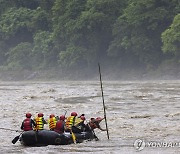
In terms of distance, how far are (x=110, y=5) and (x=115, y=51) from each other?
6.06 m

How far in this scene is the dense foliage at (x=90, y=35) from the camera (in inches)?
3059

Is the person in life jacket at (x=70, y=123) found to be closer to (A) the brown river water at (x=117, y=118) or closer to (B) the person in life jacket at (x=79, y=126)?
(B) the person in life jacket at (x=79, y=126)

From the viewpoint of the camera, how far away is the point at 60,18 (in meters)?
89.1

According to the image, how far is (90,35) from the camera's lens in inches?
3324

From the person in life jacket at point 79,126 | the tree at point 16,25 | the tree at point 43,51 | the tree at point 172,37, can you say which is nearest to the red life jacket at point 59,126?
the person in life jacket at point 79,126

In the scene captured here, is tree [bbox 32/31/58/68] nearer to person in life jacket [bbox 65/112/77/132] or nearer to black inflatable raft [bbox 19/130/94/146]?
person in life jacket [bbox 65/112/77/132]

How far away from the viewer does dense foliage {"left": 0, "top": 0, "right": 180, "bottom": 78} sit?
7769 centimetres

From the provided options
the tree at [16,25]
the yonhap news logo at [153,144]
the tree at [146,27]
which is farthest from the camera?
the tree at [16,25]

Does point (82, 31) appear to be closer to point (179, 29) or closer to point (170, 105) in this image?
point (179, 29)

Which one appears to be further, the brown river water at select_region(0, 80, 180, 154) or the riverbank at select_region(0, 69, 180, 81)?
the riverbank at select_region(0, 69, 180, 81)

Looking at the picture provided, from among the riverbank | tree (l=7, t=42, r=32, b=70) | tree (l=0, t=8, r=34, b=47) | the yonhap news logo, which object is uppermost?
tree (l=0, t=8, r=34, b=47)

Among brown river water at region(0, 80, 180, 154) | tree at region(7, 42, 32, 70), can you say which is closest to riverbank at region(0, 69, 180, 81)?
tree at region(7, 42, 32, 70)

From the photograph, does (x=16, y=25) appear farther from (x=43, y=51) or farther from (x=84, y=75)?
(x=84, y=75)

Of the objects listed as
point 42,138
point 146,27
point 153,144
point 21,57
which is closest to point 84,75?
point 146,27
